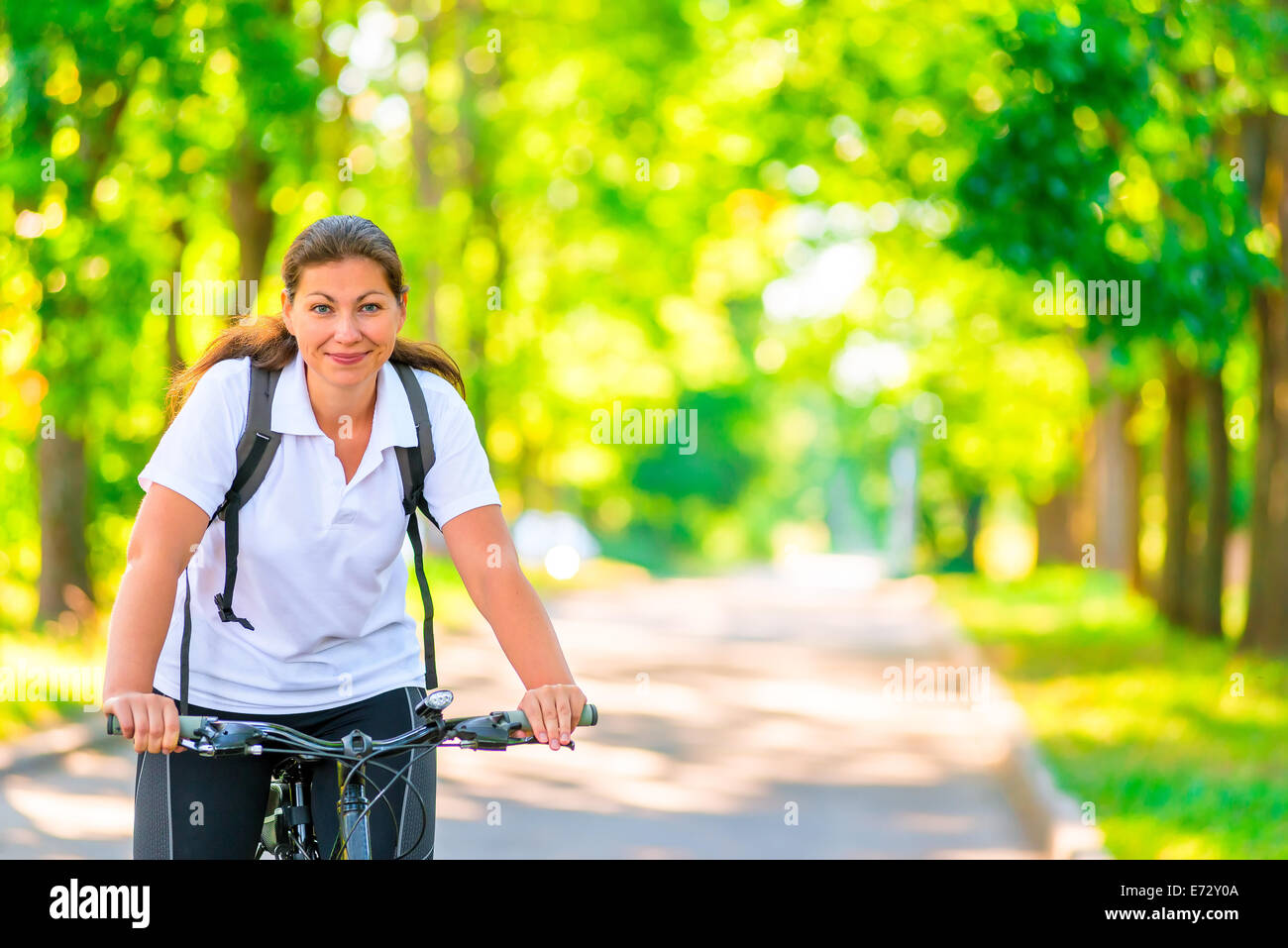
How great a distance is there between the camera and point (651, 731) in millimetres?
12680

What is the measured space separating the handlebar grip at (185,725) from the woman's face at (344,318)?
72cm

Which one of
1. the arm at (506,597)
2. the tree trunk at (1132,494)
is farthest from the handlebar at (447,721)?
the tree trunk at (1132,494)

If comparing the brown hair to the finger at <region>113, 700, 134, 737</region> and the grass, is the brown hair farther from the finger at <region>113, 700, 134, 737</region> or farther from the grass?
the grass

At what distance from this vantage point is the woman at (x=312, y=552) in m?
3.15

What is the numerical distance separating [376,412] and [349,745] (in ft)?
2.23

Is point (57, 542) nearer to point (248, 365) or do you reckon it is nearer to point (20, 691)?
point (20, 691)

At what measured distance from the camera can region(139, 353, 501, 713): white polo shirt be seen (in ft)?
10.5

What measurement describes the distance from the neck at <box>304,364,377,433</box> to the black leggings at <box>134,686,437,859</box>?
59 centimetres

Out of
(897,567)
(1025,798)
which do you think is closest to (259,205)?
(1025,798)

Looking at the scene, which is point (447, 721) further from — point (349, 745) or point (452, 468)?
point (452, 468)

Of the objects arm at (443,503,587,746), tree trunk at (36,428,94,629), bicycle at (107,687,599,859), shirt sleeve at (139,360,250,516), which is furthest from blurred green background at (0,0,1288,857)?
shirt sleeve at (139,360,250,516)

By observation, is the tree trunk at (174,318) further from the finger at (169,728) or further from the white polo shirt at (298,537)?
the finger at (169,728)

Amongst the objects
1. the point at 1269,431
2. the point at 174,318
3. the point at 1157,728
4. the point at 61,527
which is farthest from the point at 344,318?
the point at 174,318

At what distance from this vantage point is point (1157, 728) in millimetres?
11195
